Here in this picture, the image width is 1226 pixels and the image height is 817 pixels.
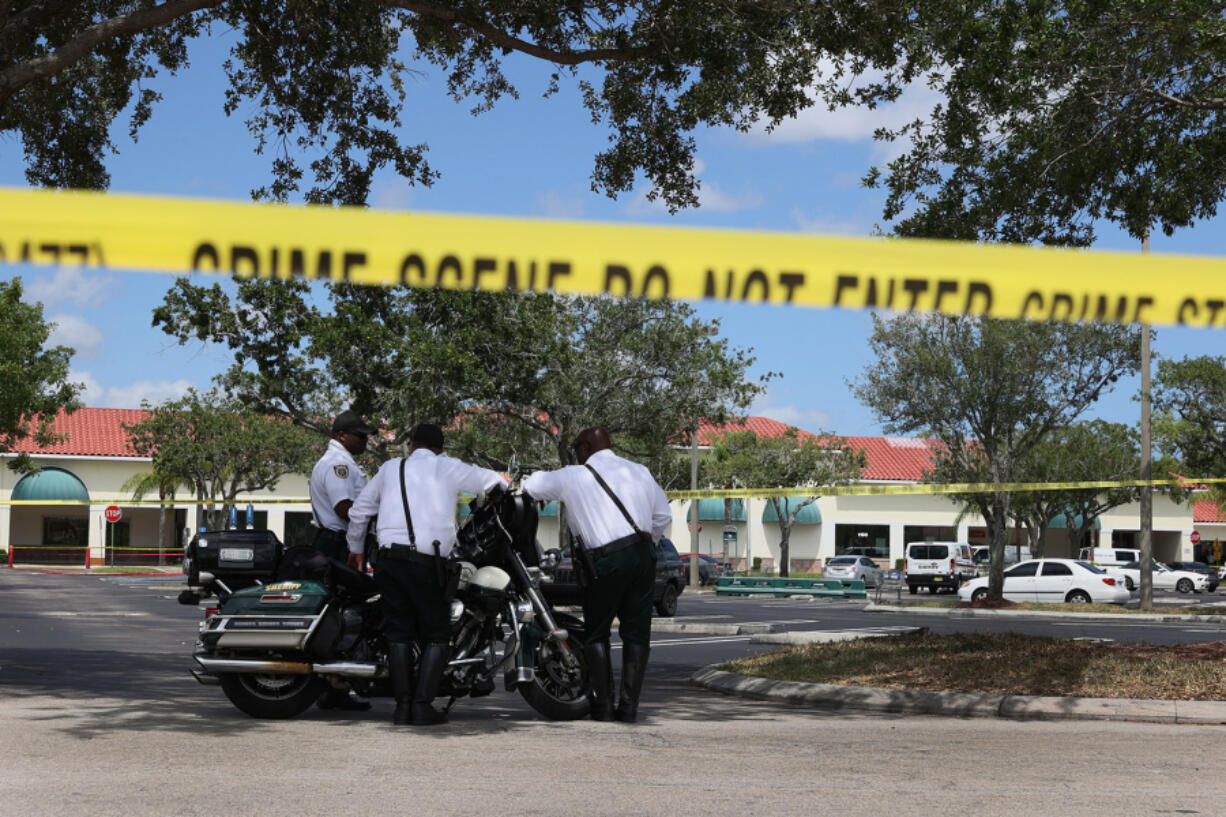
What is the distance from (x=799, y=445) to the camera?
6272cm

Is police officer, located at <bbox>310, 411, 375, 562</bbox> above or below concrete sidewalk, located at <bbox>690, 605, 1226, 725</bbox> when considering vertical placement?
above

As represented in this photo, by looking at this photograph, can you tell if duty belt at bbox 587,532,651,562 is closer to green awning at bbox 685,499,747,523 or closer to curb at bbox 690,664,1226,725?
curb at bbox 690,664,1226,725

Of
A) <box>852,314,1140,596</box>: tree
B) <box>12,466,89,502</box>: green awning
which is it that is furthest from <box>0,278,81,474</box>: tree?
<box>852,314,1140,596</box>: tree

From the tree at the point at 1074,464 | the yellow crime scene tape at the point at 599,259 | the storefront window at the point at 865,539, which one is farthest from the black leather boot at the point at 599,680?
the storefront window at the point at 865,539

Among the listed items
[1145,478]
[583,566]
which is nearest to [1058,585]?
[1145,478]

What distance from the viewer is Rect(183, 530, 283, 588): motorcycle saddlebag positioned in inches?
338

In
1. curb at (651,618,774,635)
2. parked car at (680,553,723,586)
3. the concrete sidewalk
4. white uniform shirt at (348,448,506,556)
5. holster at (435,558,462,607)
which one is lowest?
parked car at (680,553,723,586)

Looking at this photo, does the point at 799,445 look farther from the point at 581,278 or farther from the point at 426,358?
the point at 581,278

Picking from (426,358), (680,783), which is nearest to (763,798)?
(680,783)

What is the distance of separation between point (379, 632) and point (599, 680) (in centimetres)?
131

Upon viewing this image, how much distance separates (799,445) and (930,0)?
1980 inches

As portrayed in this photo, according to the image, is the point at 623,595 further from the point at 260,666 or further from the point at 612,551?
the point at 260,666

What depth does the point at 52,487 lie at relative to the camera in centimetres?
6162

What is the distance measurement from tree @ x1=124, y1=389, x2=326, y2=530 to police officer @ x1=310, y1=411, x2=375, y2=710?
1952 inches
